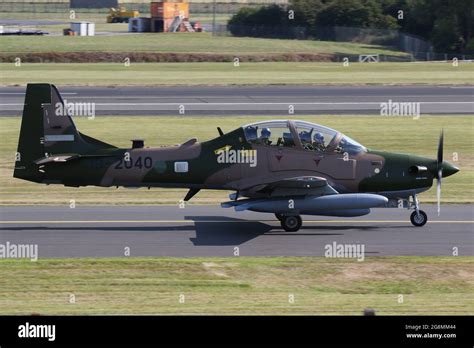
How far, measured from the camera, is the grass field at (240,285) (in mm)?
13453

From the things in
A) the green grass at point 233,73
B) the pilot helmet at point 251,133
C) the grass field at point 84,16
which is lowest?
the green grass at point 233,73

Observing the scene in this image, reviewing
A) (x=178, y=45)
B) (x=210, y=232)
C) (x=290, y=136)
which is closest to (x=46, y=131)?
(x=210, y=232)

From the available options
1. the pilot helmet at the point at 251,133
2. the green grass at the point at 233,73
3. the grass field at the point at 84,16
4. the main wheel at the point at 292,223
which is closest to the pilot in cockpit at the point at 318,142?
the pilot helmet at the point at 251,133

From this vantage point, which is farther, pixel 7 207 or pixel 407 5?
pixel 407 5

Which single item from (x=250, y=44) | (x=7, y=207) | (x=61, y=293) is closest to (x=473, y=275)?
(x=61, y=293)

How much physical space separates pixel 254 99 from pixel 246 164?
83.2 feet

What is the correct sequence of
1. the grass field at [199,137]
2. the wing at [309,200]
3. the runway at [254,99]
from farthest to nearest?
the runway at [254,99], the grass field at [199,137], the wing at [309,200]

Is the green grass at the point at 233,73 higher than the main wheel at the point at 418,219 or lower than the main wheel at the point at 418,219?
higher

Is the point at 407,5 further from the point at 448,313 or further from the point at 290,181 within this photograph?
the point at 448,313

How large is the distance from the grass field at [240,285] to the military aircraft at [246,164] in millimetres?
2762

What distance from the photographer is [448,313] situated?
1292 cm

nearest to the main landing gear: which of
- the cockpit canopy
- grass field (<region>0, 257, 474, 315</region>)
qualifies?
the cockpit canopy

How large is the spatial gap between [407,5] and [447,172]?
240 ft

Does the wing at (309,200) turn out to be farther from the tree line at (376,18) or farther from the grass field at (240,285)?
the tree line at (376,18)
